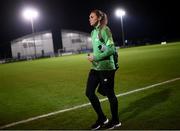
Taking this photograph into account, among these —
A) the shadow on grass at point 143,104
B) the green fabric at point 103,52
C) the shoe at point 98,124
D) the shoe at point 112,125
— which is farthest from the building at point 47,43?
the green fabric at point 103,52

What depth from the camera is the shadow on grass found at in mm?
6716

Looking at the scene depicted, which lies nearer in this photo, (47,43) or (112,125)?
(112,125)

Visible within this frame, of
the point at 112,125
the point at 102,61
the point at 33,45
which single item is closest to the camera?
the point at 102,61

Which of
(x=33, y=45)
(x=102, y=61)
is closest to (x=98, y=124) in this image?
(x=102, y=61)

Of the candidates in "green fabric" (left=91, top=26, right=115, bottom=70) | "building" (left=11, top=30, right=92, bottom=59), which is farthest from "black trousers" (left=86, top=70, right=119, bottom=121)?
"building" (left=11, top=30, right=92, bottom=59)

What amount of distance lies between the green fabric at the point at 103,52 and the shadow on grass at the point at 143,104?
4.38 ft

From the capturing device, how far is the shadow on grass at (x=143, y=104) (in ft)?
22.0

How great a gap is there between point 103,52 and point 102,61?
0.20m

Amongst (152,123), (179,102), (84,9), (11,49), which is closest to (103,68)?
(152,123)

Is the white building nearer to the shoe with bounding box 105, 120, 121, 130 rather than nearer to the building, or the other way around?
the building

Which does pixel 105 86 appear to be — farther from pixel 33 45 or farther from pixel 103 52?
pixel 33 45

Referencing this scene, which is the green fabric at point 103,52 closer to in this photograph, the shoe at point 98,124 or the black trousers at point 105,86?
the black trousers at point 105,86

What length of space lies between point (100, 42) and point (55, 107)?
3.12m

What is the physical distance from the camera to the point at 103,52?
555 centimetres
